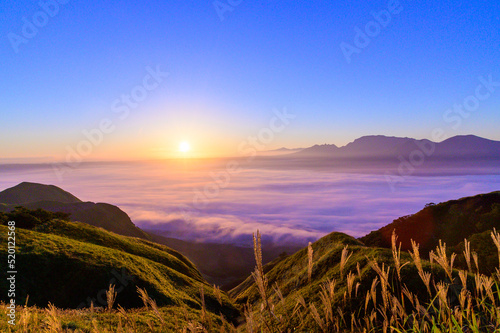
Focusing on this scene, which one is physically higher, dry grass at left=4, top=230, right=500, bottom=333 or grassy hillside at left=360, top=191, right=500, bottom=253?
dry grass at left=4, top=230, right=500, bottom=333

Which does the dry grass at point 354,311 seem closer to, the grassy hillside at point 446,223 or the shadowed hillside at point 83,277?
the shadowed hillside at point 83,277

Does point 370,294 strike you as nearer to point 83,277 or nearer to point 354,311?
point 354,311

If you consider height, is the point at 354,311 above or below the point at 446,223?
above

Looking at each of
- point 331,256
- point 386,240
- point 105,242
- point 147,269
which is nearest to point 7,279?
point 147,269

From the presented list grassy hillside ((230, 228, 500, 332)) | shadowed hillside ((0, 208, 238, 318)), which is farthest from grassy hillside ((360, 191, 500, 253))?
shadowed hillside ((0, 208, 238, 318))

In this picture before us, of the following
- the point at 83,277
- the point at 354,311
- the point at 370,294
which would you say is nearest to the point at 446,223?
the point at 83,277

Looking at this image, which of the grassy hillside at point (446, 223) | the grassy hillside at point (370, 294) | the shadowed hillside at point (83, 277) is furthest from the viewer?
the grassy hillside at point (446, 223)

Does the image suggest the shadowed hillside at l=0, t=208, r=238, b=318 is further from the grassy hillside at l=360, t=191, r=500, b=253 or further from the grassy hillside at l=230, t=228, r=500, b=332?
the grassy hillside at l=360, t=191, r=500, b=253

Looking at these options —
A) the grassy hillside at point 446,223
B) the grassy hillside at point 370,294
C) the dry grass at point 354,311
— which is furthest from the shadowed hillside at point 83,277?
the grassy hillside at point 446,223

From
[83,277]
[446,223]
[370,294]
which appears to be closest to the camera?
[370,294]

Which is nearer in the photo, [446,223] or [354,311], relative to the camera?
[354,311]

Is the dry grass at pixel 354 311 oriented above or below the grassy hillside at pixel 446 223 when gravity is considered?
above

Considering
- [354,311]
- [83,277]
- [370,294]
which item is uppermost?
[354,311]

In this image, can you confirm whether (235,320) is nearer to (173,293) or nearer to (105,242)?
(173,293)
